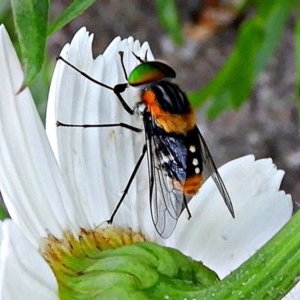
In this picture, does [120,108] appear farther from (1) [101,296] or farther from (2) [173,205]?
(1) [101,296]

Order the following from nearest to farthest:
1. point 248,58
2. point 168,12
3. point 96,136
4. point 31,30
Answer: point 31,30 < point 96,136 < point 168,12 < point 248,58

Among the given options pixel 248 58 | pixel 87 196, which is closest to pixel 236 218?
pixel 87 196

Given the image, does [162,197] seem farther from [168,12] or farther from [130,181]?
[168,12]

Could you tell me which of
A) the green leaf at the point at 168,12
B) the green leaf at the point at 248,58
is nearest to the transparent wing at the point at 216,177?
the green leaf at the point at 168,12

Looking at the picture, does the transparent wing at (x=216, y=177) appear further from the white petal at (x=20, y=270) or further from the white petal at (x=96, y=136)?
the white petal at (x=20, y=270)

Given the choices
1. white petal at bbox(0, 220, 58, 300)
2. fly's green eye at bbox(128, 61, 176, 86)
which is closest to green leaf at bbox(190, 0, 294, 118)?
fly's green eye at bbox(128, 61, 176, 86)
